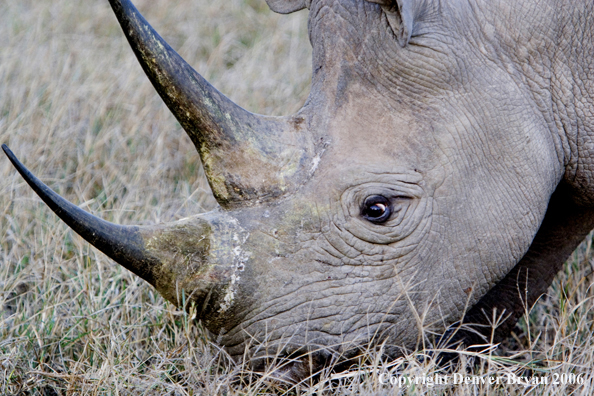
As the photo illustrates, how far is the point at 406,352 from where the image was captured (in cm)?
343

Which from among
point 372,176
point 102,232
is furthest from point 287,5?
point 102,232

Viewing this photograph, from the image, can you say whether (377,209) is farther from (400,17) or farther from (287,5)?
(287,5)

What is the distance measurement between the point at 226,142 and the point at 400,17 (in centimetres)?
91

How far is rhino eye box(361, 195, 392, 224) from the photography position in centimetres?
325

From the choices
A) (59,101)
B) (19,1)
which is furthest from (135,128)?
(19,1)

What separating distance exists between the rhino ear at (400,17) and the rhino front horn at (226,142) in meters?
0.63

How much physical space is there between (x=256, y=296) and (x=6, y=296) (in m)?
1.67

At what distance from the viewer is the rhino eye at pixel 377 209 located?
325cm

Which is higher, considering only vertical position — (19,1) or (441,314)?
(19,1)

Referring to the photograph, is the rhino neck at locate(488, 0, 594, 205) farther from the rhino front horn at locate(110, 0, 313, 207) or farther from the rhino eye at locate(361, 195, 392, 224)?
the rhino front horn at locate(110, 0, 313, 207)

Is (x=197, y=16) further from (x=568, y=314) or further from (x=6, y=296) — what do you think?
(x=568, y=314)

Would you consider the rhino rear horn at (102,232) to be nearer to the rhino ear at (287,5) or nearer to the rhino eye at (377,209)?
the rhino eye at (377,209)

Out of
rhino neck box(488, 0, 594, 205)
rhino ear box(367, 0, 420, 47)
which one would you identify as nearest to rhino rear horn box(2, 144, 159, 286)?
rhino ear box(367, 0, 420, 47)

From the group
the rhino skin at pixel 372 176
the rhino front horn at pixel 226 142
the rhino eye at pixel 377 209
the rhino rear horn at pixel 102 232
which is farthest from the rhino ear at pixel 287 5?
the rhino rear horn at pixel 102 232
